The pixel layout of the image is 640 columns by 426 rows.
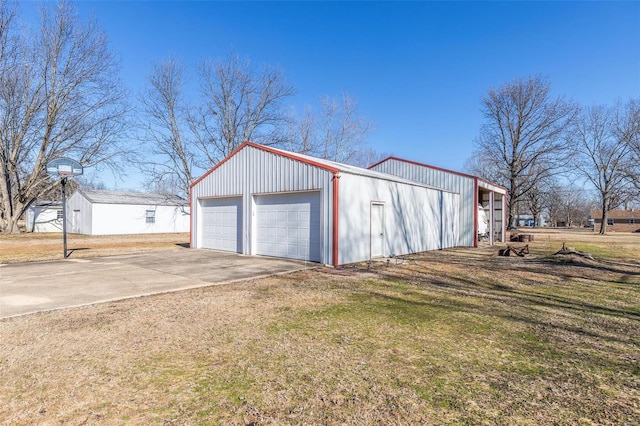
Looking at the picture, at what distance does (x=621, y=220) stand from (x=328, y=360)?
71749mm

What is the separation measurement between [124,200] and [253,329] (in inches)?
1194

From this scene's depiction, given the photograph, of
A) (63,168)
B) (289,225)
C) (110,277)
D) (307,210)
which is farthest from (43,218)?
(307,210)

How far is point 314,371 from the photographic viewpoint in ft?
11.1

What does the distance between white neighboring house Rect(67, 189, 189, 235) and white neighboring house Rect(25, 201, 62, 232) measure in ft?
4.31

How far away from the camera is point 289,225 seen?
1239cm

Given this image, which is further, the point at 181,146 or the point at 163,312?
the point at 181,146

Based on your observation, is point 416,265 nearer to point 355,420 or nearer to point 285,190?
point 285,190

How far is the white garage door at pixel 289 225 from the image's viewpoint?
11516 mm

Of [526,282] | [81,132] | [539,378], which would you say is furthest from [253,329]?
[81,132]

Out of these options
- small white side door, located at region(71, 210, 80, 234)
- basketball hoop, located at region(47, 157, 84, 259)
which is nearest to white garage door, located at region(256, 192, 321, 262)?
basketball hoop, located at region(47, 157, 84, 259)

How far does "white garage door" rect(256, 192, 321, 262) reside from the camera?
37.8ft

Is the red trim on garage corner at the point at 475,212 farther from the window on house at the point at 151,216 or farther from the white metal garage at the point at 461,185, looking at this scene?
the window on house at the point at 151,216

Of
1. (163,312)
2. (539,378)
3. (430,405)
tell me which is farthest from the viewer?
(163,312)

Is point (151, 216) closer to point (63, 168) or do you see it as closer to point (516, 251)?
point (63, 168)
